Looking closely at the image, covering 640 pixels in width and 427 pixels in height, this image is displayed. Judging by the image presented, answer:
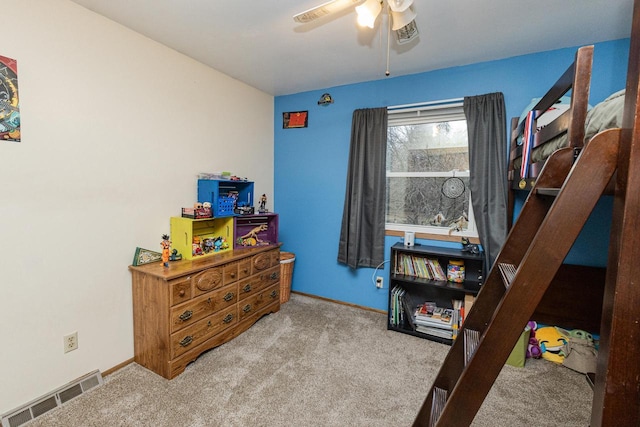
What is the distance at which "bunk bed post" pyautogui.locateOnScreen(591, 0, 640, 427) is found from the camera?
0.58 m

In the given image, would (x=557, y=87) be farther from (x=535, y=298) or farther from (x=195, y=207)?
(x=195, y=207)

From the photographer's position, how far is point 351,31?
78.2 inches

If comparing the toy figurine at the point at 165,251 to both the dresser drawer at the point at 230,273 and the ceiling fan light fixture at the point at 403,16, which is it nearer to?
the dresser drawer at the point at 230,273

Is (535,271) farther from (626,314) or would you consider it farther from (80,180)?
(80,180)

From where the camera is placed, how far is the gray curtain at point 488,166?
7.77 feet

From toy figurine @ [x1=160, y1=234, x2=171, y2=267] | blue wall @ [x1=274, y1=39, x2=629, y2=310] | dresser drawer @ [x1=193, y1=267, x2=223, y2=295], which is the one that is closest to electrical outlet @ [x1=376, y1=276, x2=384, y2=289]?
blue wall @ [x1=274, y1=39, x2=629, y2=310]

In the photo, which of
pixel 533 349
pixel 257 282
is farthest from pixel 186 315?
pixel 533 349

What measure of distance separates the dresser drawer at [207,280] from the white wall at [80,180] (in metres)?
0.51

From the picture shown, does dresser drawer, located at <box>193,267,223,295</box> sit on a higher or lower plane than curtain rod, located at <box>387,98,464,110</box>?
lower

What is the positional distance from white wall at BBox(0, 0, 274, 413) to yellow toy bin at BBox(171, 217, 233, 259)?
0.12 m

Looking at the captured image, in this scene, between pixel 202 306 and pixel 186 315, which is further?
pixel 202 306

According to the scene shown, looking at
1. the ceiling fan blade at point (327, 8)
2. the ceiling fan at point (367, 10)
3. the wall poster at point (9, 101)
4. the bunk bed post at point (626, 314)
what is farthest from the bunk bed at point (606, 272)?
the wall poster at point (9, 101)

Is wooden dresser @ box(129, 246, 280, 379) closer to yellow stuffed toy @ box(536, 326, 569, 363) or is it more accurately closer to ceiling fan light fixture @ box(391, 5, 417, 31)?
ceiling fan light fixture @ box(391, 5, 417, 31)

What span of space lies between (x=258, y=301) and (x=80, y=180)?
1.64 meters
